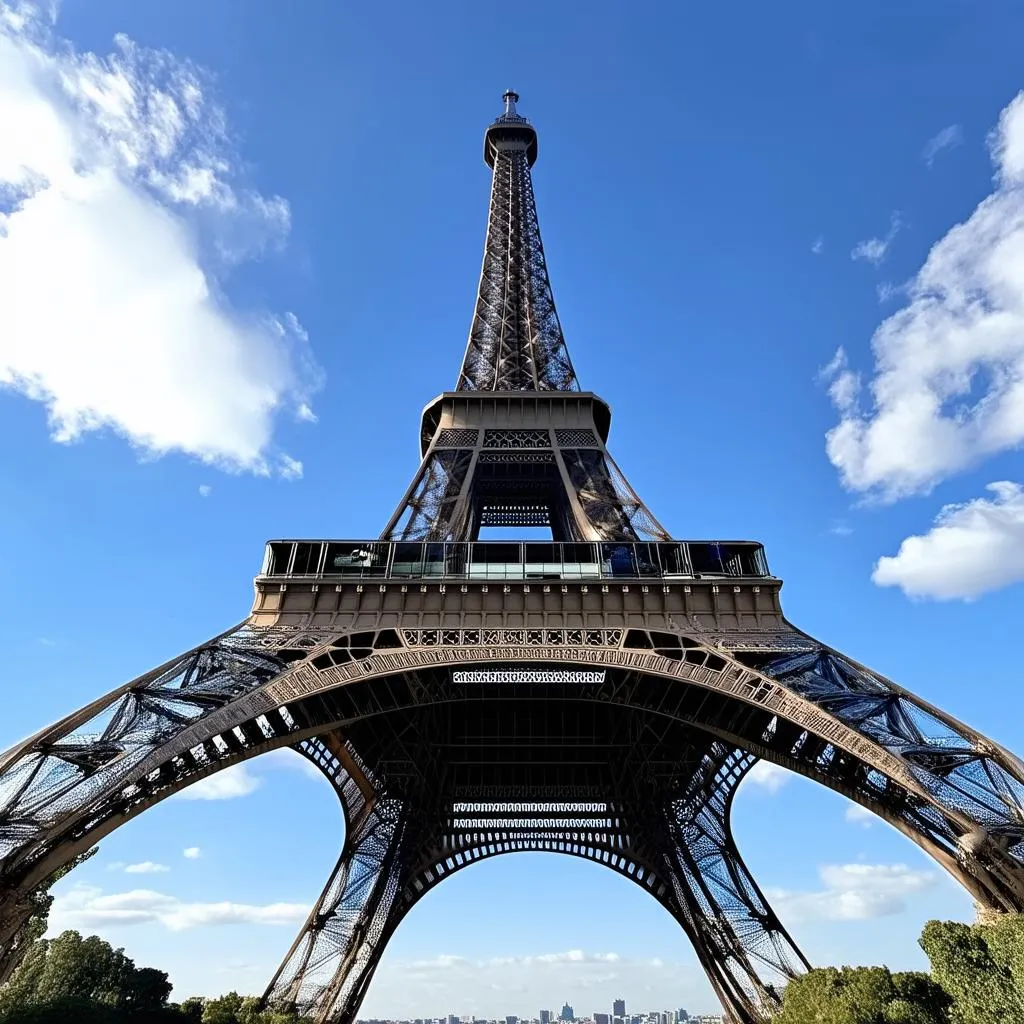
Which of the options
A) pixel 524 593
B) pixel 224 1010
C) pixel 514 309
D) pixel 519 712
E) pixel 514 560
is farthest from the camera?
pixel 514 309

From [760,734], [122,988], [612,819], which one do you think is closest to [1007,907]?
[760,734]

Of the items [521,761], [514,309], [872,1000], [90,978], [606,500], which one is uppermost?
[514,309]

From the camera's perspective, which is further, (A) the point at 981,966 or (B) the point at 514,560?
(B) the point at 514,560

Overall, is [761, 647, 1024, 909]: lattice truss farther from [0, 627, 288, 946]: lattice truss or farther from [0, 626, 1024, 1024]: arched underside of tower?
[0, 627, 288, 946]: lattice truss

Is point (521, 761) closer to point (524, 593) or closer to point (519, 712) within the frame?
point (519, 712)

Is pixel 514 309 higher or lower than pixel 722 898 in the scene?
higher

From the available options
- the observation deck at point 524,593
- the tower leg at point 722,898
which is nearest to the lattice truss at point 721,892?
the tower leg at point 722,898

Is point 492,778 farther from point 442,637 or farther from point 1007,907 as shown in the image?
point 1007,907

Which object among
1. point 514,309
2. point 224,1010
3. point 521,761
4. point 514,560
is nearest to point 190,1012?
point 224,1010
